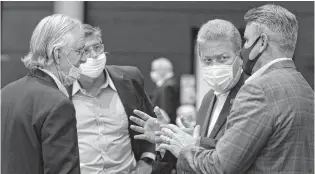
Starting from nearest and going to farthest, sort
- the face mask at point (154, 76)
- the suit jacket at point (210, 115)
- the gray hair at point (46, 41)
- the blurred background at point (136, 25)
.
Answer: the gray hair at point (46, 41) < the suit jacket at point (210, 115) < the blurred background at point (136, 25) < the face mask at point (154, 76)

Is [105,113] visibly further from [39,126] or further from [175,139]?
[39,126]

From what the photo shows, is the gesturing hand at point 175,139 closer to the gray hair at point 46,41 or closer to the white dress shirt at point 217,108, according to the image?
the white dress shirt at point 217,108

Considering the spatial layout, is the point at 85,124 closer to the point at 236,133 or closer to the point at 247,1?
the point at 236,133

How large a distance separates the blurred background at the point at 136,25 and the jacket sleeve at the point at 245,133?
4.28m

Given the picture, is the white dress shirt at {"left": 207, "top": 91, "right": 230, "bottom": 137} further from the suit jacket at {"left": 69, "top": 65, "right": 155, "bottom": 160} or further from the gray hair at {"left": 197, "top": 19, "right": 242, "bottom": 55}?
the suit jacket at {"left": 69, "top": 65, "right": 155, "bottom": 160}

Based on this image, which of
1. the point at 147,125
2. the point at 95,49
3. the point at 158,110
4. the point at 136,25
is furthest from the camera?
the point at 136,25

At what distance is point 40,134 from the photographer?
212 cm

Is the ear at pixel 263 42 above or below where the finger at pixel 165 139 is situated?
above

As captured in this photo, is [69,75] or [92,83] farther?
[92,83]

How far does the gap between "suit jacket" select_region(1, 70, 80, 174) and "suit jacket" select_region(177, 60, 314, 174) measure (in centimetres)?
60


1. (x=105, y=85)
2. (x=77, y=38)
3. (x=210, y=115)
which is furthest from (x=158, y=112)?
(x=77, y=38)

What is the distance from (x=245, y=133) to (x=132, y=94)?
3.91 feet

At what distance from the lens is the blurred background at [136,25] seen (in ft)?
21.2

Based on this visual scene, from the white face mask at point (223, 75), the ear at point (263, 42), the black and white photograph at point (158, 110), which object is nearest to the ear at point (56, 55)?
the black and white photograph at point (158, 110)
